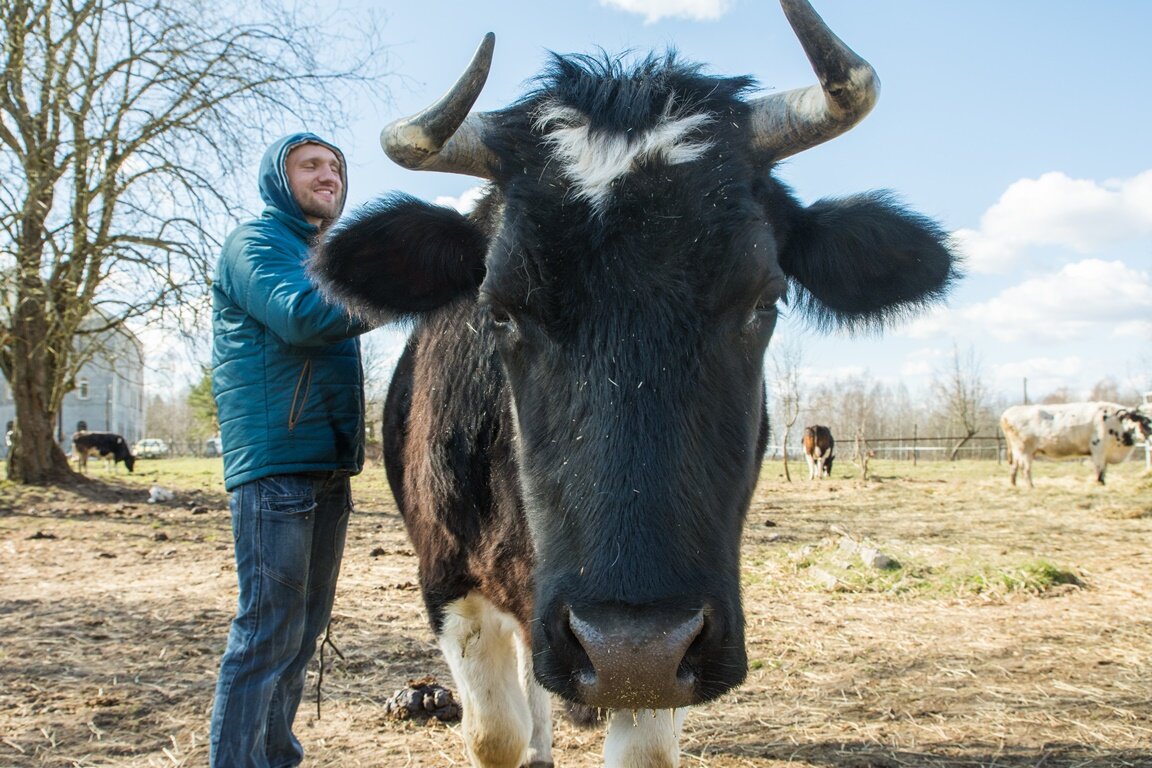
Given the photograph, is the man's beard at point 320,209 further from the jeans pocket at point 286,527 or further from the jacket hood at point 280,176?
the jeans pocket at point 286,527

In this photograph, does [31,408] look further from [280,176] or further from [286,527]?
[286,527]

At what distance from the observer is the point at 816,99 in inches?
109

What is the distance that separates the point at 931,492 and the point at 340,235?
21.2 metres

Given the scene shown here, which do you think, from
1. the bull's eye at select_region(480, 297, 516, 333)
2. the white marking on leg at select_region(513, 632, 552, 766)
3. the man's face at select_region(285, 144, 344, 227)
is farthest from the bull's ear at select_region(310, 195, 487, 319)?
the white marking on leg at select_region(513, 632, 552, 766)

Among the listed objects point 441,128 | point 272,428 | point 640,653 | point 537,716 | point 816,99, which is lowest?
point 537,716

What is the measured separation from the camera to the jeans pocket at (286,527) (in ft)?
9.78

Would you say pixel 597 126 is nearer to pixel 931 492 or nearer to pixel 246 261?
pixel 246 261

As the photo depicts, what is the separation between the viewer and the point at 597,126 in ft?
8.85

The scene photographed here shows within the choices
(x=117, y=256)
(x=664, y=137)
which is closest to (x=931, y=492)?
(x=117, y=256)

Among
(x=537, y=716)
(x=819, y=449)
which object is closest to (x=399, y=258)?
(x=537, y=716)

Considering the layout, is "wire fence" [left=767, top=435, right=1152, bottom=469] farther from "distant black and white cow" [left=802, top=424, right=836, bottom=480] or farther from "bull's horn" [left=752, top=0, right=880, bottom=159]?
"bull's horn" [left=752, top=0, right=880, bottom=159]

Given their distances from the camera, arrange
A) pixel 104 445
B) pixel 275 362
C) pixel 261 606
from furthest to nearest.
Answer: pixel 104 445, pixel 275 362, pixel 261 606

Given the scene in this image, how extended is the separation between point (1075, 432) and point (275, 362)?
2761 cm

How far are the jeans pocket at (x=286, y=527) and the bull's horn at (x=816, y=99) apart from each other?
6.88 ft
